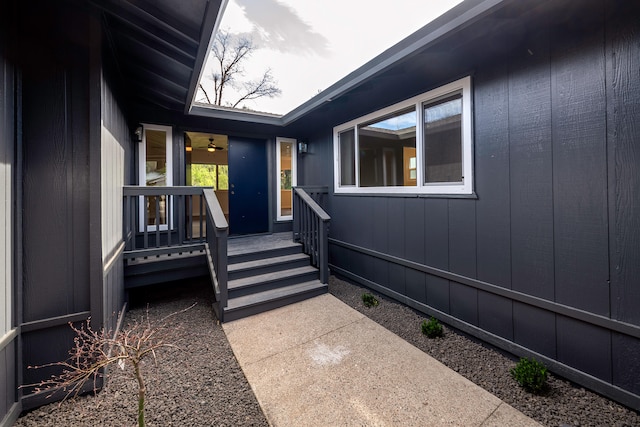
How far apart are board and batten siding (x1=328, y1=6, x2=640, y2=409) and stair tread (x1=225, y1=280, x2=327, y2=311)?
5.31 feet

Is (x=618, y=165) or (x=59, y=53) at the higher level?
(x=59, y=53)

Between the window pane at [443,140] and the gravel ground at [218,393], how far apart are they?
5.76 feet

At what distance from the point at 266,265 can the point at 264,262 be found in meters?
0.11

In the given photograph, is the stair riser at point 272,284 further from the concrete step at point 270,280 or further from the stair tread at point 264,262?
the stair tread at point 264,262

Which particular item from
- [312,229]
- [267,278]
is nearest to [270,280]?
[267,278]

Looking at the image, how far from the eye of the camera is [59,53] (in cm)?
194

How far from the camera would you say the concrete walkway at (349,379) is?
1.76 metres

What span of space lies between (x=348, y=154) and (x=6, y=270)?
4.08 metres

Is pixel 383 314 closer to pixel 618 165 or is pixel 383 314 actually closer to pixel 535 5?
pixel 618 165

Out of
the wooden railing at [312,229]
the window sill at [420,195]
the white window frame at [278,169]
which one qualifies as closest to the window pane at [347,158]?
the window sill at [420,195]

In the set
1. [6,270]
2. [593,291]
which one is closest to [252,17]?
[6,270]

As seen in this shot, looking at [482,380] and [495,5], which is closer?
[495,5]

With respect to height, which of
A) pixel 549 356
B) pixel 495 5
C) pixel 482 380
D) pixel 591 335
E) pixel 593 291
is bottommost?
pixel 482 380

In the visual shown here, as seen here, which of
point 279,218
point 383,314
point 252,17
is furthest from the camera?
point 252,17
